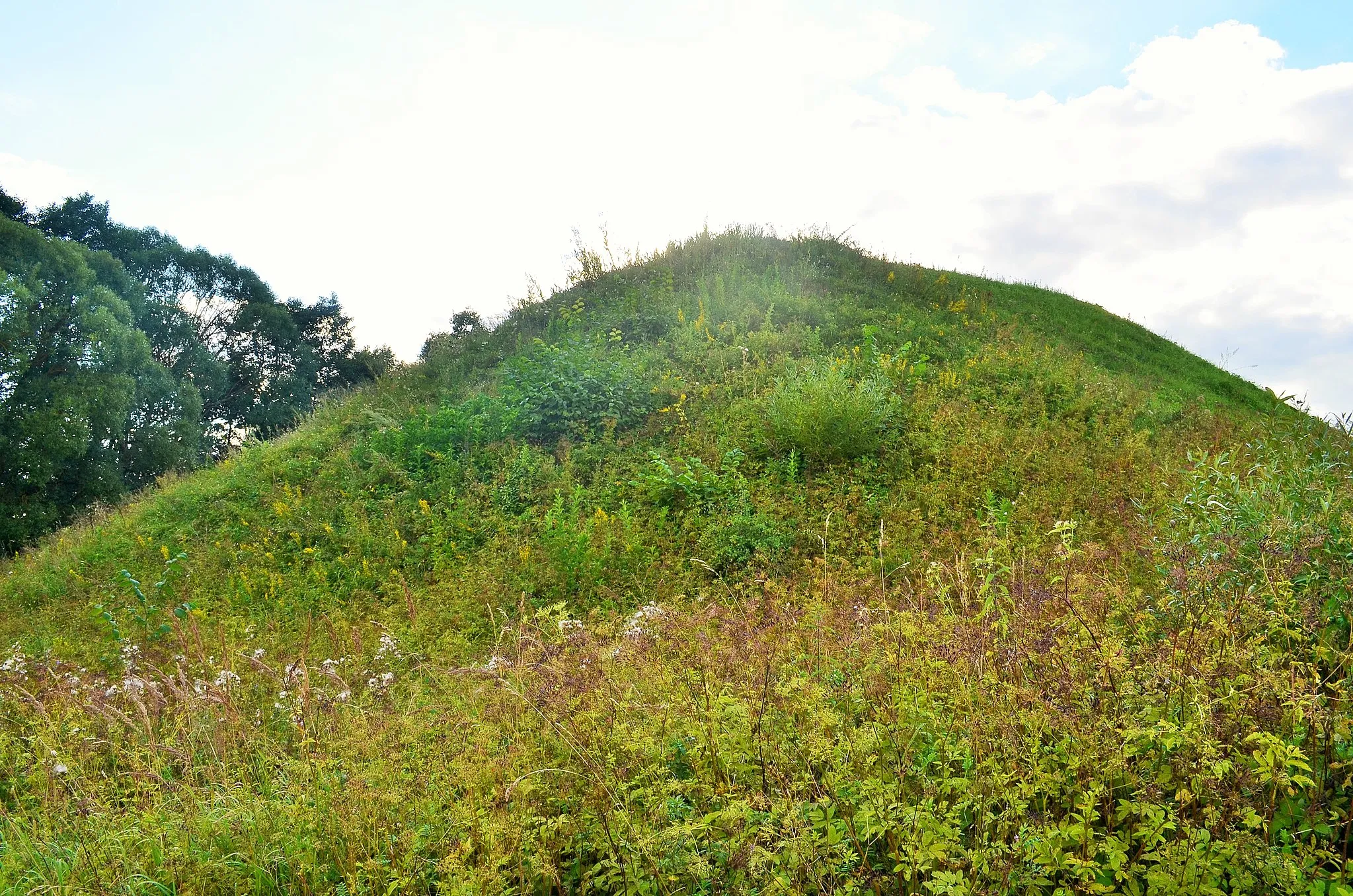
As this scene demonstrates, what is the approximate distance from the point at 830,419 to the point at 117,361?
60.2 feet

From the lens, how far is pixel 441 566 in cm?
815

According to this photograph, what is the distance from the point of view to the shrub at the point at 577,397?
398 inches

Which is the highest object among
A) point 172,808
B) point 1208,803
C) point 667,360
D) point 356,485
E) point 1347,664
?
point 667,360

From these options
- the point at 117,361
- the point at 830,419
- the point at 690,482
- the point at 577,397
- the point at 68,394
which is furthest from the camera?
the point at 117,361

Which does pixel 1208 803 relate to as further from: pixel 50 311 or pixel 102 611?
pixel 50 311

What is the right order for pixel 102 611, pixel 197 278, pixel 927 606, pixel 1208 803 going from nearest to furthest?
1. pixel 1208 803
2. pixel 927 606
3. pixel 102 611
4. pixel 197 278

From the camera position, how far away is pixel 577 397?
10273mm

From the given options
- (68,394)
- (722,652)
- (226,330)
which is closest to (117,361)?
(68,394)

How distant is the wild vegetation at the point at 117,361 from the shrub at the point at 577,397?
7.84 m

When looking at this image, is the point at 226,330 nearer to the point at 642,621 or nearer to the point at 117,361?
the point at 117,361

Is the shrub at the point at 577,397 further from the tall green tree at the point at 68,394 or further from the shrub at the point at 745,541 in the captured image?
the tall green tree at the point at 68,394


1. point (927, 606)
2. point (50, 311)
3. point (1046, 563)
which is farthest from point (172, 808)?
point (50, 311)

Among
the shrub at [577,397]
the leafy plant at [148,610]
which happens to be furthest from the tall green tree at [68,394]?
the shrub at [577,397]

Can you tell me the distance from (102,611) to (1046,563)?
8.17 meters
